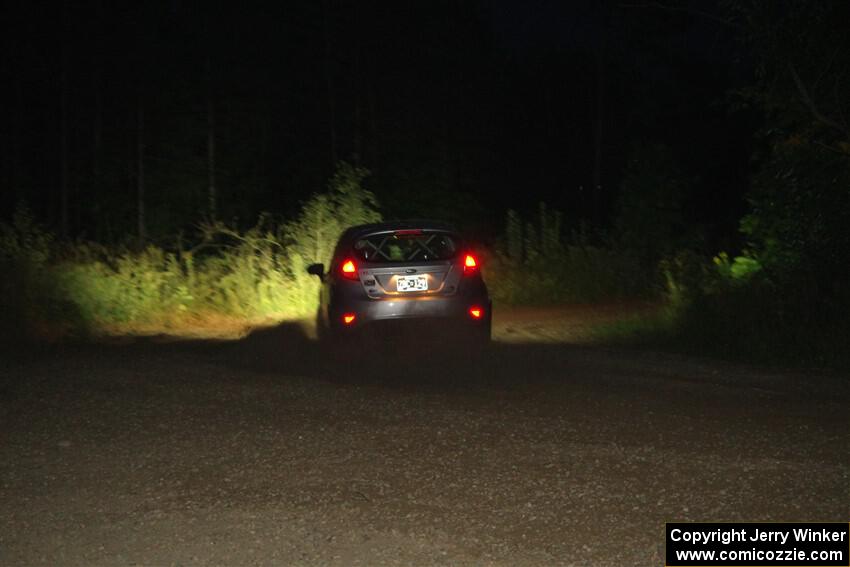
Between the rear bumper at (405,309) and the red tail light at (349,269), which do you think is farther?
the red tail light at (349,269)

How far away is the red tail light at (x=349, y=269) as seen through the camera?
12.8 m

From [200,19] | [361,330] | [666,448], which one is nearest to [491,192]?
[200,19]

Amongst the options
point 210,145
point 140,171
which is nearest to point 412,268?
point 210,145

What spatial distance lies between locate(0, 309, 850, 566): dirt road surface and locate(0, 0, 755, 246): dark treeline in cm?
1823

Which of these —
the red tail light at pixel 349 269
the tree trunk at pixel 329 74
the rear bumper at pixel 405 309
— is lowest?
the rear bumper at pixel 405 309

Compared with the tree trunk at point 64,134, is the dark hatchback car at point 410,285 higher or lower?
lower

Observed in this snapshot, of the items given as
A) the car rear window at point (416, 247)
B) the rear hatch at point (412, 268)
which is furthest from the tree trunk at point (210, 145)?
the rear hatch at point (412, 268)

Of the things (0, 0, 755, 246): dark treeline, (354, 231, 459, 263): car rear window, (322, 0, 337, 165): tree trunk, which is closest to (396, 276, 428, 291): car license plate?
(354, 231, 459, 263): car rear window

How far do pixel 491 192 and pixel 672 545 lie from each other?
4695 centimetres

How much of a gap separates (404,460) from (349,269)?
5853 mm

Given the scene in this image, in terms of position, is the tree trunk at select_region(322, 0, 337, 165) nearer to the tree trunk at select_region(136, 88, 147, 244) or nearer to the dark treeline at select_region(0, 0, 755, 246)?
the dark treeline at select_region(0, 0, 755, 246)

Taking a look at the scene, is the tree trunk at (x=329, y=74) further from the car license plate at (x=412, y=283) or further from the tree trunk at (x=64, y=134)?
the car license plate at (x=412, y=283)

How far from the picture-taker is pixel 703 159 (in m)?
48.0

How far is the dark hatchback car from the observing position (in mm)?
12656
